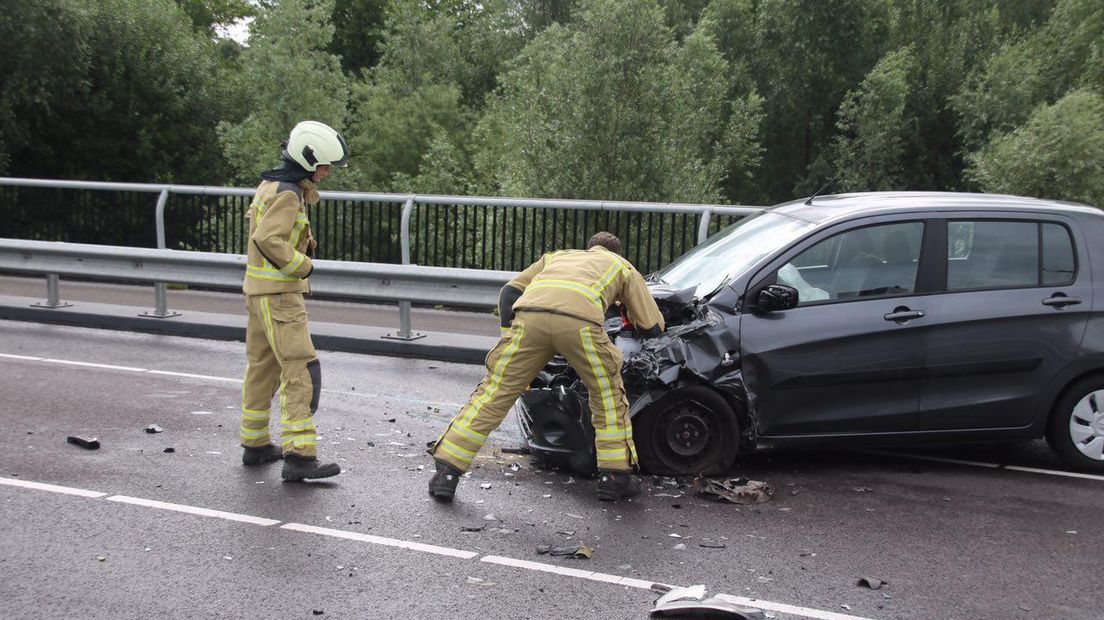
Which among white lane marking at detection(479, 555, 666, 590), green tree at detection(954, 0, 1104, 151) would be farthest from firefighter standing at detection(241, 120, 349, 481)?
green tree at detection(954, 0, 1104, 151)

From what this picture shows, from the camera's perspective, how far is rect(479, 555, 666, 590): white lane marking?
15.9 feet

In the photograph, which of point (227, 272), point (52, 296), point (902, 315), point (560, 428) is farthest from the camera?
point (52, 296)

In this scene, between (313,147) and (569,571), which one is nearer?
(569,571)

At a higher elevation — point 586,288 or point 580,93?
point 580,93

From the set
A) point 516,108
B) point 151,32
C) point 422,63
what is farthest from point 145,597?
point 422,63

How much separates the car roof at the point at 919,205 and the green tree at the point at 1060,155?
32.1 m

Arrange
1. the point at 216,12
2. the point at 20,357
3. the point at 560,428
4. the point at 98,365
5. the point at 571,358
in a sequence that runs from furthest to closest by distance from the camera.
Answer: the point at 216,12 < the point at 20,357 < the point at 98,365 < the point at 560,428 < the point at 571,358

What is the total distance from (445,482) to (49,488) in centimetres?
213

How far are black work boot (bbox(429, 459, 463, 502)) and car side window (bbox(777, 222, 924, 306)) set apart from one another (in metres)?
2.25

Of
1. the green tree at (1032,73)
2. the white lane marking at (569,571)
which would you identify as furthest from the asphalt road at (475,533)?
the green tree at (1032,73)

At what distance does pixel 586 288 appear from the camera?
19.5ft

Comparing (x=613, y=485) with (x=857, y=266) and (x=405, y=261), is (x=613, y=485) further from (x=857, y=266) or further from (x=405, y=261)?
(x=405, y=261)

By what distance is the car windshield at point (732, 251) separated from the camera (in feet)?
22.2

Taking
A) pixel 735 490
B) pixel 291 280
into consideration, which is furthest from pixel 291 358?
pixel 735 490
